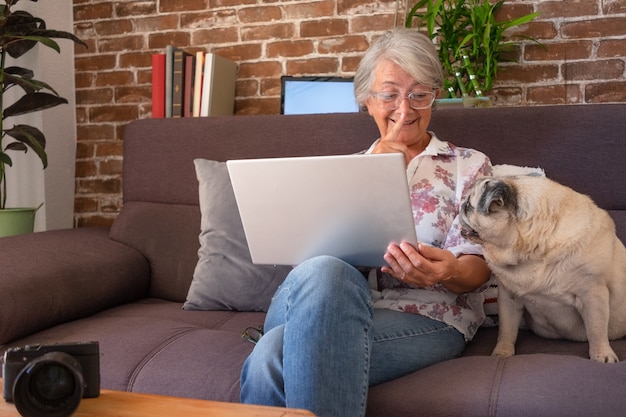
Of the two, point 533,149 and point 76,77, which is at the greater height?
point 76,77

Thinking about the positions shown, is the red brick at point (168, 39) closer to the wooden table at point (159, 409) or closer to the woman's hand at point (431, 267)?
the woman's hand at point (431, 267)

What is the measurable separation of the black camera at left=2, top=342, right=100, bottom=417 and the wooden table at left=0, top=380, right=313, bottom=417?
0.14 ft

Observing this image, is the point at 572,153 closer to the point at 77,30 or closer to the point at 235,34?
the point at 235,34

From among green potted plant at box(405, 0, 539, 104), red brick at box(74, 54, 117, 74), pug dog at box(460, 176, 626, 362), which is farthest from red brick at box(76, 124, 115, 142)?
pug dog at box(460, 176, 626, 362)

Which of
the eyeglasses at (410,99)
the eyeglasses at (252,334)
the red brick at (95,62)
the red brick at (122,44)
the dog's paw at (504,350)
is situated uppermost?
the red brick at (122,44)

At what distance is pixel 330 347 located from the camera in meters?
1.35

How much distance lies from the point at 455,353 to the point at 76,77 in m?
2.43

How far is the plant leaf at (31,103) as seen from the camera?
8.88 ft

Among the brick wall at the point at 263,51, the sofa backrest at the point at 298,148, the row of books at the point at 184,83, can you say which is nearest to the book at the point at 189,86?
the row of books at the point at 184,83

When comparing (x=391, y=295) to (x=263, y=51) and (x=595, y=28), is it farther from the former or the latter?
(x=263, y=51)

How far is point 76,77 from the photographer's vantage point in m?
3.35

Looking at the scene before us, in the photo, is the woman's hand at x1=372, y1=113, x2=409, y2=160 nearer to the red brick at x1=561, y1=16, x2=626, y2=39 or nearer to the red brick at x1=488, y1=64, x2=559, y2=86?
the red brick at x1=488, y1=64, x2=559, y2=86

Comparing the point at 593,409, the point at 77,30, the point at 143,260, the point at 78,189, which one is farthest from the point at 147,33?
the point at 593,409

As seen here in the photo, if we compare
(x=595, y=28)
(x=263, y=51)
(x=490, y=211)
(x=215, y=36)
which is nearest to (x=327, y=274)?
(x=490, y=211)
